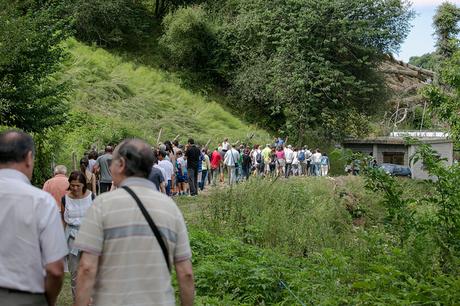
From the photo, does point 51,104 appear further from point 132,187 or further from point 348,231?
point 132,187

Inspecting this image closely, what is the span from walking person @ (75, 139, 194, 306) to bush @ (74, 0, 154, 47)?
39.3 meters

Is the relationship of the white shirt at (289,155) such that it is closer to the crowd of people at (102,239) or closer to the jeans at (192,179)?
the jeans at (192,179)

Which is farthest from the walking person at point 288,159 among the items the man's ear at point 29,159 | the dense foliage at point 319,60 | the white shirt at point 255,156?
the man's ear at point 29,159

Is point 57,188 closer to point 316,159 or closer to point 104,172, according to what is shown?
point 104,172

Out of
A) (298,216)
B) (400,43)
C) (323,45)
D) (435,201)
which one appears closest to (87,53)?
(323,45)

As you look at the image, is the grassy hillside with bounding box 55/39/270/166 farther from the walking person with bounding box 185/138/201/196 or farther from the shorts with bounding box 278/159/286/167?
the walking person with bounding box 185/138/201/196

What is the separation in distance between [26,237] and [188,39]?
42.1 m

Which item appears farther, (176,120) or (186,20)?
(186,20)

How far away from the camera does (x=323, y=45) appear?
40.4 metres

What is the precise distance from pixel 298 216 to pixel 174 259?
10.4 metres

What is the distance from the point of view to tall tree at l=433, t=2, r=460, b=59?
204ft

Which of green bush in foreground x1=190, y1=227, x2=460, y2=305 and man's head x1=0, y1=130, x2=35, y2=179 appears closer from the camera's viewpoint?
man's head x1=0, y1=130, x2=35, y2=179

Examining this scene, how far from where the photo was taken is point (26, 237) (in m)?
4.04

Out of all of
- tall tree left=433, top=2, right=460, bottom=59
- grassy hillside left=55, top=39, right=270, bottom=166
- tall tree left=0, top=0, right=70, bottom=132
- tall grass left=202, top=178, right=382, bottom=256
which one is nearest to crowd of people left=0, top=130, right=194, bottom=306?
tall grass left=202, top=178, right=382, bottom=256
